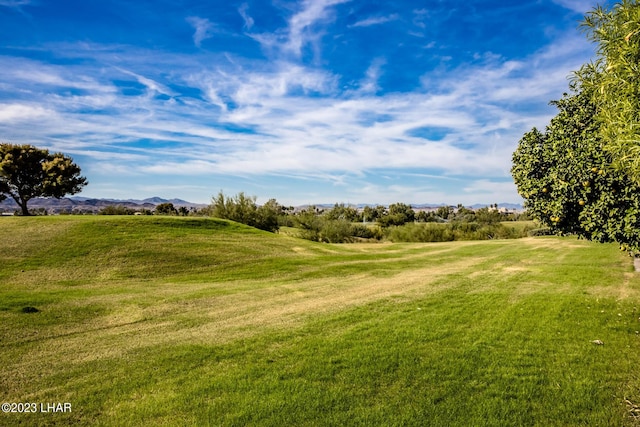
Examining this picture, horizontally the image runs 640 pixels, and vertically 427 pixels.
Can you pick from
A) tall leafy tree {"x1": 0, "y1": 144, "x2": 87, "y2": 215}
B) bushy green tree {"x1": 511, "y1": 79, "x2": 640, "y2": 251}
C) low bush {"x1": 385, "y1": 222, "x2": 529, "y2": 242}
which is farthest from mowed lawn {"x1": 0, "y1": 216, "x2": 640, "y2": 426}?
low bush {"x1": 385, "y1": 222, "x2": 529, "y2": 242}

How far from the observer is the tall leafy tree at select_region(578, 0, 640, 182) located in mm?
5887

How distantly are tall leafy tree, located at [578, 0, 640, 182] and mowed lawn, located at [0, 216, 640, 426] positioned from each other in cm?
420

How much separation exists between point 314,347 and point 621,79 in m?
7.87

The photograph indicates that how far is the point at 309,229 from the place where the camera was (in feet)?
187

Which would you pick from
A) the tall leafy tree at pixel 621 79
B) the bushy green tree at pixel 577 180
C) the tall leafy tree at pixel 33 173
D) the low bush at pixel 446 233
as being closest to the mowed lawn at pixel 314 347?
the bushy green tree at pixel 577 180

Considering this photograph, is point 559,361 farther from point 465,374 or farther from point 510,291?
point 510,291

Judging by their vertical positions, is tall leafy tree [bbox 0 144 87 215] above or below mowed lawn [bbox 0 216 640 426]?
above

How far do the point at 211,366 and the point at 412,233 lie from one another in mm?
57529

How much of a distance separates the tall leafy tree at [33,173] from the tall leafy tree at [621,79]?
44.8 m

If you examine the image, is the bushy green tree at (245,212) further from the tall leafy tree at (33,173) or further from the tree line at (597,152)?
the tree line at (597,152)

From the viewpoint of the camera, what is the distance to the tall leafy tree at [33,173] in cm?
3622

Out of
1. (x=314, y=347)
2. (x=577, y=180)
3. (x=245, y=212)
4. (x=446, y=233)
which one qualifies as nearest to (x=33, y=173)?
(x=245, y=212)

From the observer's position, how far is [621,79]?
6.36 m

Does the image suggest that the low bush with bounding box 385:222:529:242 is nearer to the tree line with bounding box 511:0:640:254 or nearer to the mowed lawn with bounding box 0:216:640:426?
the mowed lawn with bounding box 0:216:640:426
